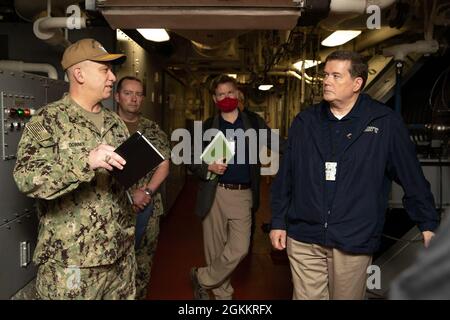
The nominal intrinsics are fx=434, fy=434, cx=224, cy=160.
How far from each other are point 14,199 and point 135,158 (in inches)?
33.7

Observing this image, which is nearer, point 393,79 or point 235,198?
point 235,198

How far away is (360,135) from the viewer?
215 centimetres

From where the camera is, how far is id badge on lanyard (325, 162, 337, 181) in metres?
2.18

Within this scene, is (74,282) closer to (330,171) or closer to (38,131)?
(38,131)

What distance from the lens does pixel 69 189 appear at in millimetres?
1774

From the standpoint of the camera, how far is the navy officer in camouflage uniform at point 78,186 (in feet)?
5.82

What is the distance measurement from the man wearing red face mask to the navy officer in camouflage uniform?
111 centimetres

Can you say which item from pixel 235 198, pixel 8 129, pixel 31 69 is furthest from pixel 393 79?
pixel 8 129

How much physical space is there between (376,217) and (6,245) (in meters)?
1.88

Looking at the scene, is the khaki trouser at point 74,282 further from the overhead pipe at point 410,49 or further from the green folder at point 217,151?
the overhead pipe at point 410,49

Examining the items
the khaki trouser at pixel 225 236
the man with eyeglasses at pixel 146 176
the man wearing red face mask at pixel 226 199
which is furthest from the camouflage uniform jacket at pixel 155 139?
the khaki trouser at pixel 225 236

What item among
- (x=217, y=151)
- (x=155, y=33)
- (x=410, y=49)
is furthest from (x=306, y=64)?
(x=217, y=151)

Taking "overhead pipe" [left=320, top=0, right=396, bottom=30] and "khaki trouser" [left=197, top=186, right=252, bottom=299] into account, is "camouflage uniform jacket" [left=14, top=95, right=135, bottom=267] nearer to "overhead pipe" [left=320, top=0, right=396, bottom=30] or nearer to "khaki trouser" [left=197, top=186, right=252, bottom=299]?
"khaki trouser" [left=197, top=186, right=252, bottom=299]

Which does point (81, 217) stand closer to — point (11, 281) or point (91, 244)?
point (91, 244)
